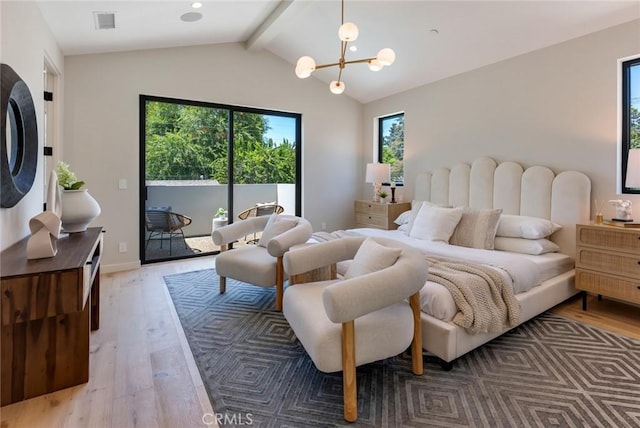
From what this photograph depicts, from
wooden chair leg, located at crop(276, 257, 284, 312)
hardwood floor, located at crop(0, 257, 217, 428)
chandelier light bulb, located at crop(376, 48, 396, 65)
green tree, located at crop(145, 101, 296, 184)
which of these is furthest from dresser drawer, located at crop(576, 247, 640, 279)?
green tree, located at crop(145, 101, 296, 184)

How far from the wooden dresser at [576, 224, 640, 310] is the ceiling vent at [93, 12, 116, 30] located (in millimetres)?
4677

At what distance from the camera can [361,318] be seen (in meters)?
1.76

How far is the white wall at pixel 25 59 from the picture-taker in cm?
205

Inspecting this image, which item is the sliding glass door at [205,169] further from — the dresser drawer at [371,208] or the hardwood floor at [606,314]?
the hardwood floor at [606,314]

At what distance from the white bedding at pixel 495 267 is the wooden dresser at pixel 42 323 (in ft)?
6.63

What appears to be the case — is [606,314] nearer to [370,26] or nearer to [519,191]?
[519,191]

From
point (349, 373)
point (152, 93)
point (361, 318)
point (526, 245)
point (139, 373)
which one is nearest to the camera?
point (349, 373)

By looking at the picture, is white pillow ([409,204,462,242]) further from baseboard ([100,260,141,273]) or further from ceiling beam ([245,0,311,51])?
baseboard ([100,260,141,273])

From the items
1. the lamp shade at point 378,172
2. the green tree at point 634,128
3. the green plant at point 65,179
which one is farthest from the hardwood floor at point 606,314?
the green plant at point 65,179

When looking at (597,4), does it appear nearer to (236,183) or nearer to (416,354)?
(416,354)

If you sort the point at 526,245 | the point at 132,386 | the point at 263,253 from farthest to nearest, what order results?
1. the point at 263,253
2. the point at 526,245
3. the point at 132,386

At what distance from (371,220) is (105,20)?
4.20 metres

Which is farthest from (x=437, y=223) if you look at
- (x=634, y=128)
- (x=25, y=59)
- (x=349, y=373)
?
(x=25, y=59)

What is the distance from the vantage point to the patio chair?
15.0 ft
